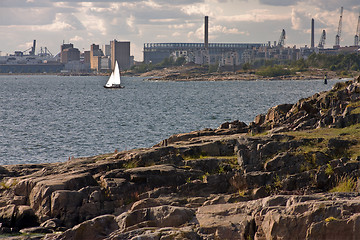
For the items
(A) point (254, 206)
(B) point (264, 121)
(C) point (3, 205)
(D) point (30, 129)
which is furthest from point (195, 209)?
(D) point (30, 129)

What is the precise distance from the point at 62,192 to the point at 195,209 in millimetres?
4910

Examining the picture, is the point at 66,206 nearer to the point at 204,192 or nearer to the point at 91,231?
the point at 91,231

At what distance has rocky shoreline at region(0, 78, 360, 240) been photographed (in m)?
15.7

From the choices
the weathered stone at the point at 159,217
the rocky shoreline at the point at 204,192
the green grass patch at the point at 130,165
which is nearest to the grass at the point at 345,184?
the rocky shoreline at the point at 204,192

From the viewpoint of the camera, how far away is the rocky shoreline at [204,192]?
51.4ft

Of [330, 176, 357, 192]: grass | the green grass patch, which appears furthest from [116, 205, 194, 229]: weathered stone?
the green grass patch

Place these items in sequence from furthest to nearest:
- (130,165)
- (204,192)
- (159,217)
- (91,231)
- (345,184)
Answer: (130,165) → (204,192) → (345,184) → (159,217) → (91,231)

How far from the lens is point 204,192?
68.9 ft

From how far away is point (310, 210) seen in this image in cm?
1523

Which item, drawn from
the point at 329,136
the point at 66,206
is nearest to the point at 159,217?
the point at 66,206

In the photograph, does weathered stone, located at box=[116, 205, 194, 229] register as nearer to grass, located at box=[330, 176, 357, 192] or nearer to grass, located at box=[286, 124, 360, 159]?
grass, located at box=[330, 176, 357, 192]

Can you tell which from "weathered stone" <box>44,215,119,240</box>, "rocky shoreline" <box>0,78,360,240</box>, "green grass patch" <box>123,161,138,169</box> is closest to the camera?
"rocky shoreline" <box>0,78,360,240</box>

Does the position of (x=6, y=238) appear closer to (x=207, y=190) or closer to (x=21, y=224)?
(x=21, y=224)

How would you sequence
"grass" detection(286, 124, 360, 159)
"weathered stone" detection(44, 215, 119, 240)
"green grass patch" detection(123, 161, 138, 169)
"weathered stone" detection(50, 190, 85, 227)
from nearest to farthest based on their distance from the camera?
1. "weathered stone" detection(44, 215, 119, 240)
2. "weathered stone" detection(50, 190, 85, 227)
3. "grass" detection(286, 124, 360, 159)
4. "green grass patch" detection(123, 161, 138, 169)
